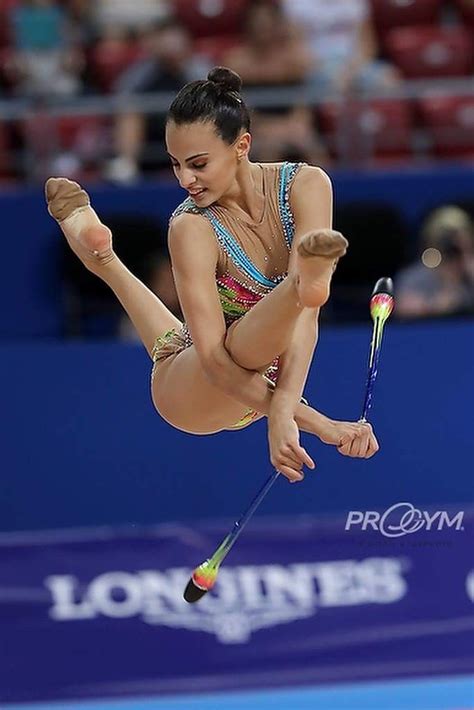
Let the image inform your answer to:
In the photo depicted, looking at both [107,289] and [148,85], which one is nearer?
[107,289]

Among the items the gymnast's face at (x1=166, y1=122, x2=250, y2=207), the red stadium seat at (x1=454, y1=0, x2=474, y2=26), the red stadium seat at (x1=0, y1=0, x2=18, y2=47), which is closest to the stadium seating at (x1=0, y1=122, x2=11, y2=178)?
the red stadium seat at (x1=0, y1=0, x2=18, y2=47)

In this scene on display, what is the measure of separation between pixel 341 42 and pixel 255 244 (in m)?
3.88

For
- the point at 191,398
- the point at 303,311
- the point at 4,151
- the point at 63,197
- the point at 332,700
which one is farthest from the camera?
the point at 4,151

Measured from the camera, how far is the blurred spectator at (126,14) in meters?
7.32

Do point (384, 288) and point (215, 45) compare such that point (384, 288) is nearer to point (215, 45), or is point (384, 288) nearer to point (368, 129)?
point (368, 129)

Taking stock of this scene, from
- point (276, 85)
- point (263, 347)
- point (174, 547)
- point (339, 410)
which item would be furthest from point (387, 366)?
point (263, 347)

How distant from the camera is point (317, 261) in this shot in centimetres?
301

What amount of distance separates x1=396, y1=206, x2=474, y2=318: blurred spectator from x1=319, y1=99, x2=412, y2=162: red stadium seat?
653 mm

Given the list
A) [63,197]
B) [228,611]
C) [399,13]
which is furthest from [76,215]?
A: [399,13]

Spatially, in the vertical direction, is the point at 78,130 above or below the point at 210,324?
above

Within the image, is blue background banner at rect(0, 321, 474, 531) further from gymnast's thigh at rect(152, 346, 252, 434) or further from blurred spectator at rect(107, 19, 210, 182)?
gymnast's thigh at rect(152, 346, 252, 434)

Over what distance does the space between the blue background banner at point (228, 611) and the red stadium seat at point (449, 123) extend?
2.81 meters

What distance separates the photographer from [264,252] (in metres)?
3.52

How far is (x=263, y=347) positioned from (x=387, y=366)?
7.40ft
